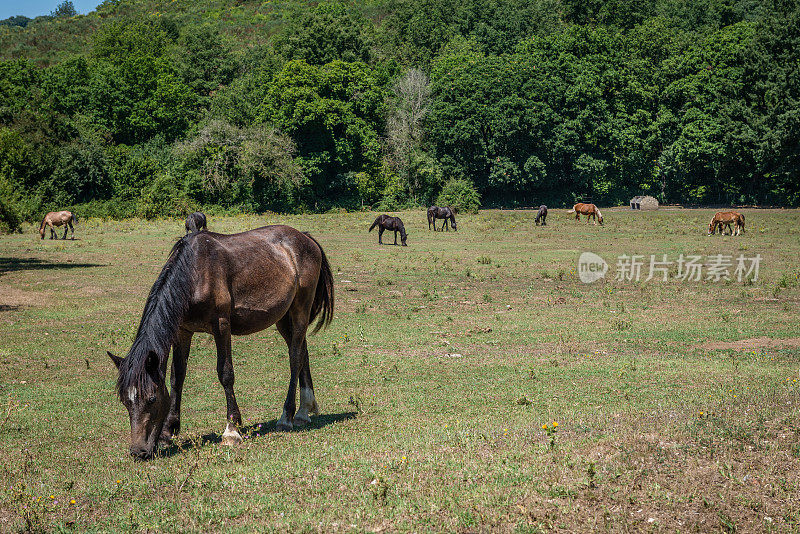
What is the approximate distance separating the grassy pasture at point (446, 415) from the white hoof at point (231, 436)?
6.7 inches

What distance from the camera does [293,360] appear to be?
32.1ft

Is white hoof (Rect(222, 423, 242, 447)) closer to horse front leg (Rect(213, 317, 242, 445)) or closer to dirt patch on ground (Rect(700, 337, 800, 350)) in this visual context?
horse front leg (Rect(213, 317, 242, 445))

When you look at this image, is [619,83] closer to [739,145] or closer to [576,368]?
[739,145]

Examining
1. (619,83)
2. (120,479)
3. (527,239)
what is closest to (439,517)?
(120,479)

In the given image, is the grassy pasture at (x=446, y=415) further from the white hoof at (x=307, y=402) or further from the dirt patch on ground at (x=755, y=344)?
the white hoof at (x=307, y=402)

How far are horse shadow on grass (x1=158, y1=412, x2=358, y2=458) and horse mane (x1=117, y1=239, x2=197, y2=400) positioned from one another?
3.13 feet

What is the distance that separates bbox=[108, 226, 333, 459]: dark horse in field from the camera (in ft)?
25.0

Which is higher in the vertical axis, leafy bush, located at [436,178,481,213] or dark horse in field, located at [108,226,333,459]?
leafy bush, located at [436,178,481,213]

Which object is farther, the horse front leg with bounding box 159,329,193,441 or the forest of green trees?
the forest of green trees

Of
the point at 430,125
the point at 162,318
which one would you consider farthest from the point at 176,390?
the point at 430,125

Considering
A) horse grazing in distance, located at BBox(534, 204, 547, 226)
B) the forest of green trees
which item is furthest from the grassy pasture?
the forest of green trees

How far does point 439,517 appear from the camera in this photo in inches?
236

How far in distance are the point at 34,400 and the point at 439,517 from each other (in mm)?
8547

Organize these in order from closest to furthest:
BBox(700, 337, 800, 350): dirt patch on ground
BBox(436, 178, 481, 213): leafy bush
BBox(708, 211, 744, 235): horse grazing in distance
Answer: BBox(700, 337, 800, 350): dirt patch on ground < BBox(708, 211, 744, 235): horse grazing in distance < BBox(436, 178, 481, 213): leafy bush
